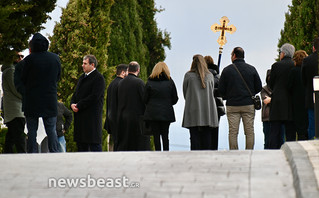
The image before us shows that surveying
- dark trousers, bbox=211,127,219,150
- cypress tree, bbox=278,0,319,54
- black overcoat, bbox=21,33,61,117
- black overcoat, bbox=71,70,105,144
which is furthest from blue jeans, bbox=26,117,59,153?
cypress tree, bbox=278,0,319,54

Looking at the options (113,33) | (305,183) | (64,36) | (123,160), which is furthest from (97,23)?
(305,183)

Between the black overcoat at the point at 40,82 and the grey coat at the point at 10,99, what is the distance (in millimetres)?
1029

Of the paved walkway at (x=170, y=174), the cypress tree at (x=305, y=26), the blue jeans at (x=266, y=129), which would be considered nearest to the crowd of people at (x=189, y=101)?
the blue jeans at (x=266, y=129)

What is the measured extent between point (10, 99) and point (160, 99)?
265 cm

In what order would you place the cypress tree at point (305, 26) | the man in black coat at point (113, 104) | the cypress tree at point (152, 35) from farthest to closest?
the cypress tree at point (152, 35) < the cypress tree at point (305, 26) < the man in black coat at point (113, 104)

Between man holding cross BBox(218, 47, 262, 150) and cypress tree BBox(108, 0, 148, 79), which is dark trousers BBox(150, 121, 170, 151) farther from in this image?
cypress tree BBox(108, 0, 148, 79)

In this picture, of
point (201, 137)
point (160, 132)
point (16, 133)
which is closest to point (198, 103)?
point (201, 137)

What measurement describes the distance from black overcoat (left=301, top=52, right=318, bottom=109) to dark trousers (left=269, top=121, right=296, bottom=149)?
40.6 inches

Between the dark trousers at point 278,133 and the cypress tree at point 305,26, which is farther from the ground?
the cypress tree at point 305,26

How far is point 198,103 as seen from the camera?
13.6m

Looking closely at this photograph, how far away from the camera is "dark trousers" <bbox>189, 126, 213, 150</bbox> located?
44.0ft

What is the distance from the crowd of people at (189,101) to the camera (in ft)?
44.1

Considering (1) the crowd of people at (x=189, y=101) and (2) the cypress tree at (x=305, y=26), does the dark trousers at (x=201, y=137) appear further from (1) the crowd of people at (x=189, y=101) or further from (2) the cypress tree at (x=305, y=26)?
(2) the cypress tree at (x=305, y=26)

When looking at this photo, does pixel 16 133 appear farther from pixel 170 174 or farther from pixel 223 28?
pixel 223 28
